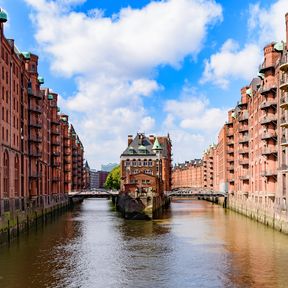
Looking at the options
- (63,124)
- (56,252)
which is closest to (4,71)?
(56,252)

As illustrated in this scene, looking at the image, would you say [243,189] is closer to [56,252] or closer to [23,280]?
[56,252]

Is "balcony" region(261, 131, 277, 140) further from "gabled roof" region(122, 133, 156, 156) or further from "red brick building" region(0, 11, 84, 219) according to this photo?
"gabled roof" region(122, 133, 156, 156)

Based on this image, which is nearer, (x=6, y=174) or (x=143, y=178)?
(x=6, y=174)

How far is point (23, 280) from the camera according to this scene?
35.6 metres

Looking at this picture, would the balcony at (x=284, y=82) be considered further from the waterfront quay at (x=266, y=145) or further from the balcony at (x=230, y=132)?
the balcony at (x=230, y=132)

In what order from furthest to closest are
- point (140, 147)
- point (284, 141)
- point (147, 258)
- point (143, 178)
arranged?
1. point (140, 147)
2. point (143, 178)
3. point (284, 141)
4. point (147, 258)

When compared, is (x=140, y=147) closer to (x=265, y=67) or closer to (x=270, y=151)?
(x=265, y=67)

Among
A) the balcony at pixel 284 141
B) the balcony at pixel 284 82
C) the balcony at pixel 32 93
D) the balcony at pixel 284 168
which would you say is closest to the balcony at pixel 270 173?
the balcony at pixel 284 168

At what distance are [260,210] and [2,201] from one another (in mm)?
40250

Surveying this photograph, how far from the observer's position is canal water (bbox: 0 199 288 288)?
35.5 m

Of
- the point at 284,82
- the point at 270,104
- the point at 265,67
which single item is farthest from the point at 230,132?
the point at 284,82

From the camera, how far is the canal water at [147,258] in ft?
116

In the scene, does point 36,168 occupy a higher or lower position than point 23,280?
higher

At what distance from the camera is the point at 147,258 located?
44.4m
